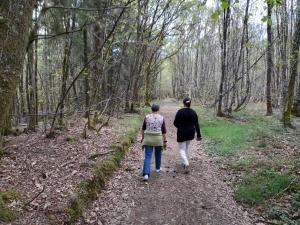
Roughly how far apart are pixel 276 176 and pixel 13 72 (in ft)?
20.6

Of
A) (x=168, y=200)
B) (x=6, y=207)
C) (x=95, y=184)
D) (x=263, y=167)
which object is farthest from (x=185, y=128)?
(x=6, y=207)

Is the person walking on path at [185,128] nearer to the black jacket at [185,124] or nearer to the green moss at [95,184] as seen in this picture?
the black jacket at [185,124]

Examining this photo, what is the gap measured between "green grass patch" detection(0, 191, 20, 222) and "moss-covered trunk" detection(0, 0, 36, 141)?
2202mm

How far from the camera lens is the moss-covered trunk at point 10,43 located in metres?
2.83

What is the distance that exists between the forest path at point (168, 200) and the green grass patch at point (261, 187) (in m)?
0.29

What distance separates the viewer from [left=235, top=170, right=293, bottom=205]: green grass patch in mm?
6332

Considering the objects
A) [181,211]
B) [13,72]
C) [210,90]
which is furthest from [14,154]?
[210,90]

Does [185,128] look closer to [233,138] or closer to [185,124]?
[185,124]

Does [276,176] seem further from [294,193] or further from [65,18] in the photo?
[65,18]

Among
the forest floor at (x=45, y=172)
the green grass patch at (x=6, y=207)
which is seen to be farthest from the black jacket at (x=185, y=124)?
the green grass patch at (x=6, y=207)

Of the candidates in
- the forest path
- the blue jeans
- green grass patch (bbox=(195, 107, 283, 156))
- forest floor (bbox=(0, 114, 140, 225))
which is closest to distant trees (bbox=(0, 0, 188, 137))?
forest floor (bbox=(0, 114, 140, 225))

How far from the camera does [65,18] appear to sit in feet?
35.3

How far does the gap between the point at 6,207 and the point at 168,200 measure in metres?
3.24

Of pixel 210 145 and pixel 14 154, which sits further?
pixel 210 145
